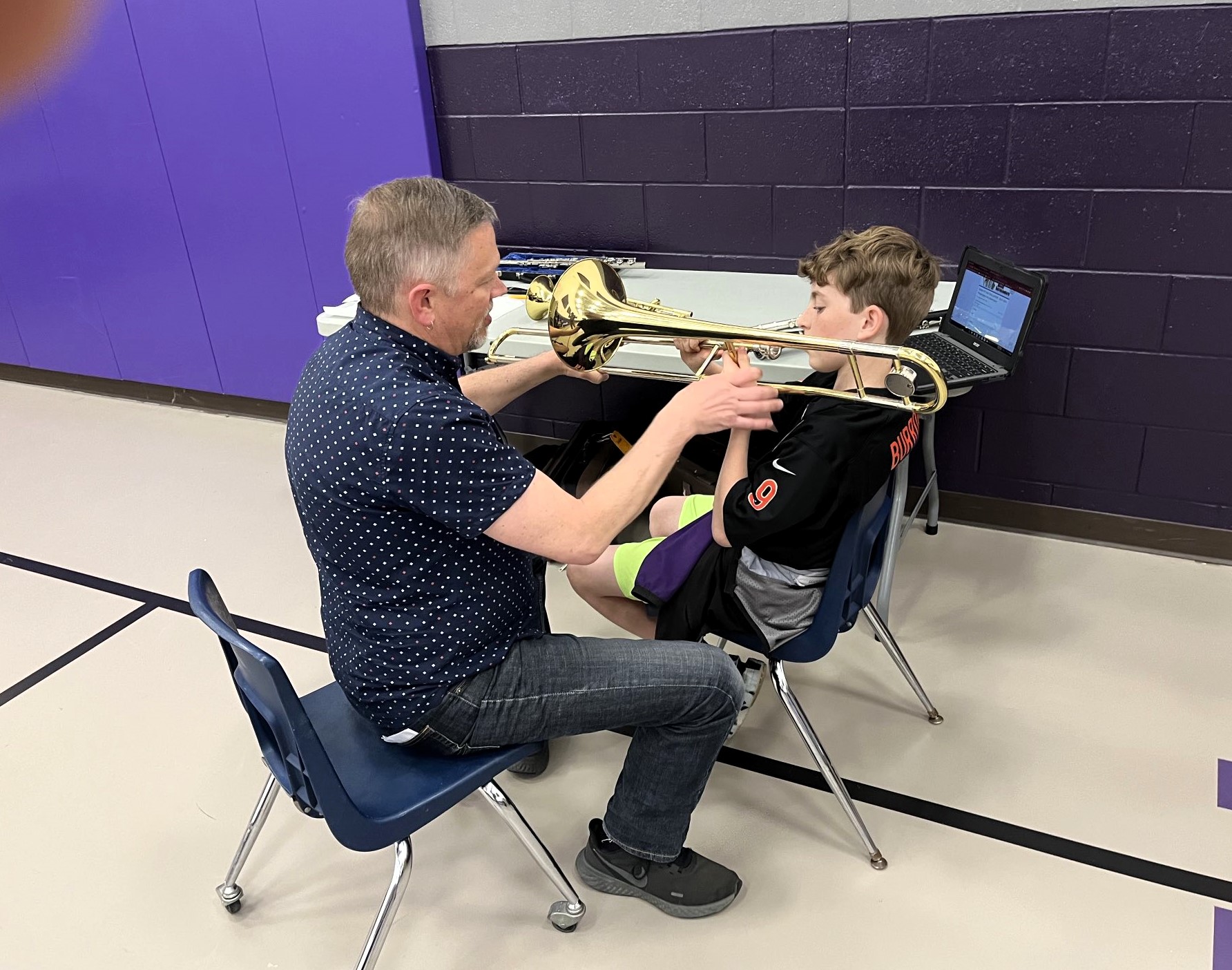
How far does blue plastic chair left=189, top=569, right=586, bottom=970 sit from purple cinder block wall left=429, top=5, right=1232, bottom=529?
6.28 feet

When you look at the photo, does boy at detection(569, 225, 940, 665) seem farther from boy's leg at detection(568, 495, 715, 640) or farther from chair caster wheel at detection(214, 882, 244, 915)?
chair caster wheel at detection(214, 882, 244, 915)

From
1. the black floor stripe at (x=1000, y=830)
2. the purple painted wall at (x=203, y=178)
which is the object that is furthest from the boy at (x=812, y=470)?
the purple painted wall at (x=203, y=178)

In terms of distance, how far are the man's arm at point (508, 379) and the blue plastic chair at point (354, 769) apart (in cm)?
64

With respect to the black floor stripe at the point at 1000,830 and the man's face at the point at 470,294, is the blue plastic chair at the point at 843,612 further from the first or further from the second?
the man's face at the point at 470,294

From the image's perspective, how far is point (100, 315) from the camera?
14.2 ft

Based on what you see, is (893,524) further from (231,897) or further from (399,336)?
(231,897)

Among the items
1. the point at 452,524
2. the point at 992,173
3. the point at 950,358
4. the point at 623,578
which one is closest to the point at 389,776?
the point at 452,524

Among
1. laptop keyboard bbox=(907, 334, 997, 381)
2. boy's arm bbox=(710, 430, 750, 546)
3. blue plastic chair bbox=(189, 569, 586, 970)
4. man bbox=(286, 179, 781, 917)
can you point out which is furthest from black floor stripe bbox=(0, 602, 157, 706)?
laptop keyboard bbox=(907, 334, 997, 381)

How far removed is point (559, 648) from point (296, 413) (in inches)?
→ 21.9

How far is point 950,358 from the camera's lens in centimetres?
247

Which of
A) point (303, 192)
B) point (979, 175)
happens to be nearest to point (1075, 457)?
point (979, 175)

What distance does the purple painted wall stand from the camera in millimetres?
3309

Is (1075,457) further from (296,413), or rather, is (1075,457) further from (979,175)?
(296,413)

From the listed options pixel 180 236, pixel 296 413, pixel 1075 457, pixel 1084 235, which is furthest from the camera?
pixel 180 236
